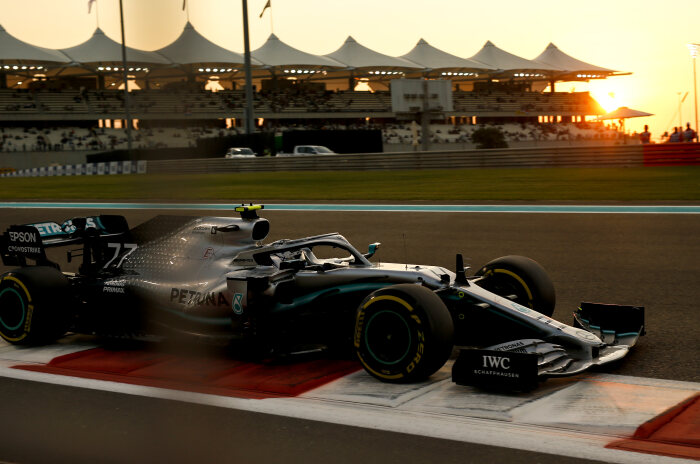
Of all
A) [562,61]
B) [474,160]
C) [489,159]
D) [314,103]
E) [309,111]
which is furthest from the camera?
[562,61]

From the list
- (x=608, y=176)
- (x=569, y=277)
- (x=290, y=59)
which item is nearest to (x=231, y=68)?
(x=290, y=59)

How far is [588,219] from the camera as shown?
13.6 m

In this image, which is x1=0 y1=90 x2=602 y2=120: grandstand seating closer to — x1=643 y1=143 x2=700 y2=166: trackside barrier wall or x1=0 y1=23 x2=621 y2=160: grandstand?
x1=0 y1=23 x2=621 y2=160: grandstand

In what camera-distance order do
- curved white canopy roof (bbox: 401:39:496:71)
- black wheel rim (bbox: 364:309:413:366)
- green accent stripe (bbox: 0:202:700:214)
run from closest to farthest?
black wheel rim (bbox: 364:309:413:366), green accent stripe (bbox: 0:202:700:214), curved white canopy roof (bbox: 401:39:496:71)

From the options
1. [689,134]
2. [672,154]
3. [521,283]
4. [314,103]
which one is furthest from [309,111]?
[521,283]

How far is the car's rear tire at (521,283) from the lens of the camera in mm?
5688

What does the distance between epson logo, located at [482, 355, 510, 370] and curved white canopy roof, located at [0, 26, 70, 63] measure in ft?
224

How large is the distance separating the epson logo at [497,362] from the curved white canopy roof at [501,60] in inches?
3575

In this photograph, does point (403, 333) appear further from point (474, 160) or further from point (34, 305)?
point (474, 160)

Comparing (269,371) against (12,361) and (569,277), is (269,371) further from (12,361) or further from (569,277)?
(569,277)

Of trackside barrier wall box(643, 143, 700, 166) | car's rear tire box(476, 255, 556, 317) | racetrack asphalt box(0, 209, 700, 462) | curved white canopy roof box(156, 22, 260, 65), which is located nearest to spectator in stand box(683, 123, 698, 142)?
trackside barrier wall box(643, 143, 700, 166)

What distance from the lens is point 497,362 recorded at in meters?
4.40

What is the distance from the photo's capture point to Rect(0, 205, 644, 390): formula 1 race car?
459 centimetres

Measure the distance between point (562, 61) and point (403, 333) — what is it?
99406 millimetres
